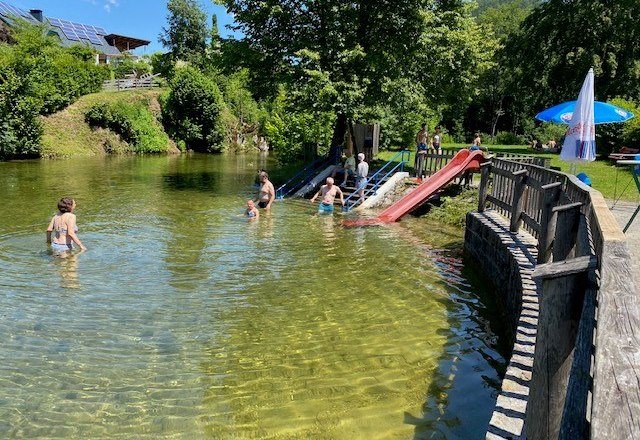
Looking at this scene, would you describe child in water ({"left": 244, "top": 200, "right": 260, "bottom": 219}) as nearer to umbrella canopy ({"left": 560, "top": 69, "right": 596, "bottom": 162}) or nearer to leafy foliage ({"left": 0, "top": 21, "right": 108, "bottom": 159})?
umbrella canopy ({"left": 560, "top": 69, "right": 596, "bottom": 162})

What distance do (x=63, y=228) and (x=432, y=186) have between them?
32.5 feet

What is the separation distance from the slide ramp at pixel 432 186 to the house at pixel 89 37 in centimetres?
5244

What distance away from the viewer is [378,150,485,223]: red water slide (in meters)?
14.9

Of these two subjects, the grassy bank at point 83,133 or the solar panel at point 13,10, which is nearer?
the grassy bank at point 83,133

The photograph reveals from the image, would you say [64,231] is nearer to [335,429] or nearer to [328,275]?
[328,275]

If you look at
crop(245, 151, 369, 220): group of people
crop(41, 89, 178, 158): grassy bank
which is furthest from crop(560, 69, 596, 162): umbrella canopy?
crop(41, 89, 178, 158): grassy bank

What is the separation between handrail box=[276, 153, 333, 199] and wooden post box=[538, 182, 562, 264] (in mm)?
13310

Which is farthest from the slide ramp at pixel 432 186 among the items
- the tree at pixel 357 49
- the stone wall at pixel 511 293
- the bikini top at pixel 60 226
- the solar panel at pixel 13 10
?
the solar panel at pixel 13 10

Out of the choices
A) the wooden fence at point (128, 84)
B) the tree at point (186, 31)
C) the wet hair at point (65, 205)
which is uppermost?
the tree at point (186, 31)

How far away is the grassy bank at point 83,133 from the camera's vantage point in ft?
122

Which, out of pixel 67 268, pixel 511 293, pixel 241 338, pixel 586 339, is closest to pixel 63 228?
pixel 67 268

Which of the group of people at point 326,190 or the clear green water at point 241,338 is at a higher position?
the group of people at point 326,190

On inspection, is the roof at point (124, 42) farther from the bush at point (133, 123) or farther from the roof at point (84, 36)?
the bush at point (133, 123)

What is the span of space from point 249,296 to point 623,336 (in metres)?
6.59
